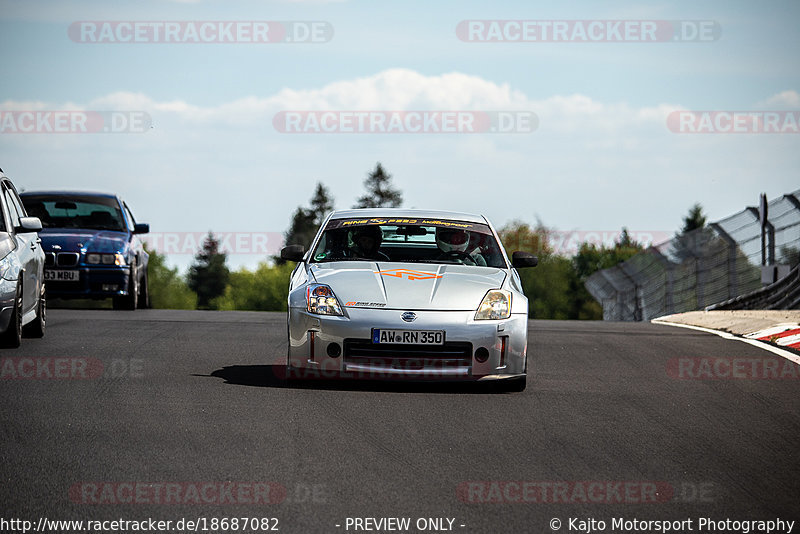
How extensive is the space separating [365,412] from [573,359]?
4.07 m

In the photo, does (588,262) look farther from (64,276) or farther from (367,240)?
(367,240)

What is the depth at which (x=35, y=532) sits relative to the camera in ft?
14.8

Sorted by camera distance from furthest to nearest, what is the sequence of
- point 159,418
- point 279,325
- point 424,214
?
point 279,325, point 424,214, point 159,418

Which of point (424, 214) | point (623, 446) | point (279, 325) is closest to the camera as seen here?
point (623, 446)

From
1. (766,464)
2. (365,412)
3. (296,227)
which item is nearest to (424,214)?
(365,412)

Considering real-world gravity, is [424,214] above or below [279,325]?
above

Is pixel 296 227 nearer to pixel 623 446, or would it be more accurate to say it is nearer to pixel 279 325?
pixel 279 325

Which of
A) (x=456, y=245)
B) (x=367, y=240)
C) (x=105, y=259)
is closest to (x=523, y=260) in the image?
(x=456, y=245)

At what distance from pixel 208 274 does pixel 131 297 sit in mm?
130443

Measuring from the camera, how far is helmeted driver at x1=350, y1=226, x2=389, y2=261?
9.64 metres

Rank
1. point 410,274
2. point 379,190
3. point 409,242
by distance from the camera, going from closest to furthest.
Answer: point 410,274 → point 409,242 → point 379,190

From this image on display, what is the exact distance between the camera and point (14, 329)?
10406 mm

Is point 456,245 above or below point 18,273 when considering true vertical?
above

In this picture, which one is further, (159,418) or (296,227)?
(296,227)
